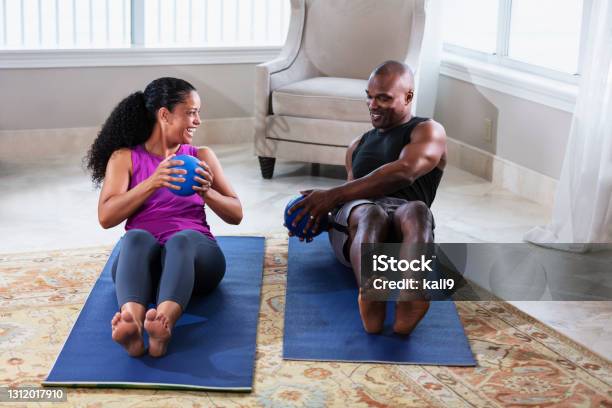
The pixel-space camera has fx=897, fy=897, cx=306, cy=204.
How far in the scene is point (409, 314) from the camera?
2.62 m

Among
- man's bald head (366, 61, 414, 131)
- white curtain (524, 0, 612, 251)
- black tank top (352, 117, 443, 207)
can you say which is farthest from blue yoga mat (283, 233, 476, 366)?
white curtain (524, 0, 612, 251)

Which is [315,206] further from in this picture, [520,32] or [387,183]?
[520,32]

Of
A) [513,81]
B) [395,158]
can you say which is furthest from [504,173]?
[395,158]

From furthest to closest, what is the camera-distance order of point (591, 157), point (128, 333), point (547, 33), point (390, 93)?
point (547, 33) < point (591, 157) < point (390, 93) < point (128, 333)

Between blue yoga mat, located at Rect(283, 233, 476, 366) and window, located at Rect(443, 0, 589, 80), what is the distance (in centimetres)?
184

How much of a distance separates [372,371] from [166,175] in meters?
0.86

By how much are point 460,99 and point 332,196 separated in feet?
7.53

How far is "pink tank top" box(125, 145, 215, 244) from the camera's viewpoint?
2920 millimetres

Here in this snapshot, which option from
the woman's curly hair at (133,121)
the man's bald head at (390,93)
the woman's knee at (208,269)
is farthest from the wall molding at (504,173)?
the woman's curly hair at (133,121)

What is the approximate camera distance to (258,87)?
4734mm

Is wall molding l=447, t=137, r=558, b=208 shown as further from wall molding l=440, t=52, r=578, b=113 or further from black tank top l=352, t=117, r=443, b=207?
black tank top l=352, t=117, r=443, b=207

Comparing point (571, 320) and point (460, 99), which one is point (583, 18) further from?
point (571, 320)

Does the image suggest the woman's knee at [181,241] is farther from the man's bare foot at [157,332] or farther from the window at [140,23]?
→ the window at [140,23]

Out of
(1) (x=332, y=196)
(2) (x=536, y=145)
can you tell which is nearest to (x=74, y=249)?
(1) (x=332, y=196)
